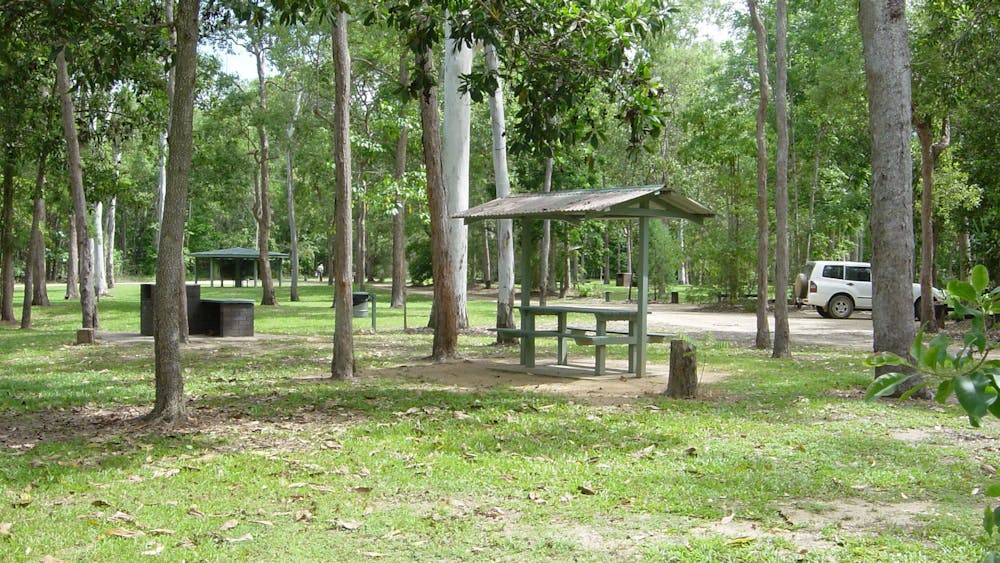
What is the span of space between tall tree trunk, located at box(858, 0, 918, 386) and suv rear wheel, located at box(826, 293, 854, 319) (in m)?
19.3

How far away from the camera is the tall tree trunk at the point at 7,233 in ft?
68.1

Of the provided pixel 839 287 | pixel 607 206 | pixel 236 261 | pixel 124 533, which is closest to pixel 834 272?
pixel 839 287

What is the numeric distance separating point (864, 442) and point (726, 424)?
1.34 meters

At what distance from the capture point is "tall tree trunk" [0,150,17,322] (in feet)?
68.1

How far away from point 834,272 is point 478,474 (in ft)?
82.4

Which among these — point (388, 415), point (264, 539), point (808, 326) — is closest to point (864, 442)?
point (388, 415)

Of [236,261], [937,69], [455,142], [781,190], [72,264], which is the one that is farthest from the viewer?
[236,261]

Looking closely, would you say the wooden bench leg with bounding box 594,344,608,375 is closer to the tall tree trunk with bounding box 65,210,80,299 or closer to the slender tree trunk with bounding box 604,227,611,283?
the tall tree trunk with bounding box 65,210,80,299

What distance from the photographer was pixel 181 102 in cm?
842

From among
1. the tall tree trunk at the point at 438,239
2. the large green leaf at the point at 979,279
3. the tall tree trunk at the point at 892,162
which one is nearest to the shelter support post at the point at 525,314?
the tall tree trunk at the point at 438,239

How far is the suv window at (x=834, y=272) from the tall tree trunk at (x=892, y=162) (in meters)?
19.2

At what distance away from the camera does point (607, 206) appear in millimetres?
11992

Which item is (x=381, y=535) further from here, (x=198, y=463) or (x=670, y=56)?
(x=670, y=56)

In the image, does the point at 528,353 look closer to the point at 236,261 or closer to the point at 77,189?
the point at 77,189
